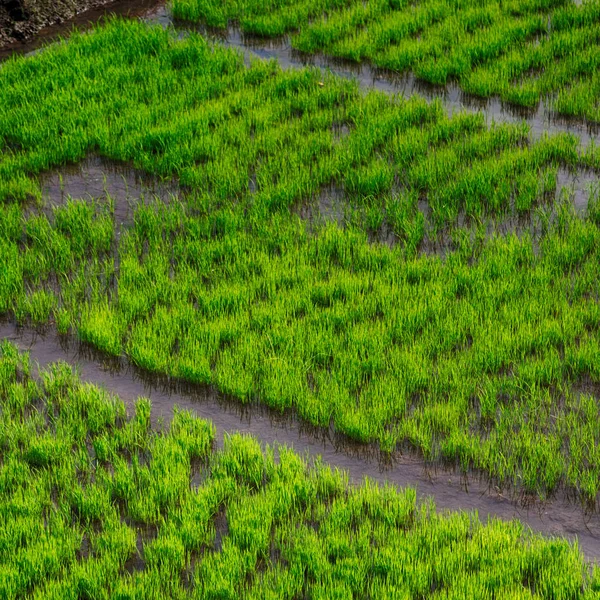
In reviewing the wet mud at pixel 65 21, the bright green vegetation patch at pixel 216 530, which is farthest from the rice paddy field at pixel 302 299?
the wet mud at pixel 65 21

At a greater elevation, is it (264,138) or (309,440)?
(264,138)

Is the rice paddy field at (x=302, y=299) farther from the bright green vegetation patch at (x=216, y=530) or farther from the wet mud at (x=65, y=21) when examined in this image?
the wet mud at (x=65, y=21)

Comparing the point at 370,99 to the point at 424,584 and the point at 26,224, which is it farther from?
the point at 424,584

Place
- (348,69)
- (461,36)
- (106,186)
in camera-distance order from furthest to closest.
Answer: (461,36)
(348,69)
(106,186)

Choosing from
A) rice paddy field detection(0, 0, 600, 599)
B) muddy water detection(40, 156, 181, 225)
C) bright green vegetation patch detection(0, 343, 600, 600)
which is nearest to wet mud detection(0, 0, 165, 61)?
rice paddy field detection(0, 0, 600, 599)

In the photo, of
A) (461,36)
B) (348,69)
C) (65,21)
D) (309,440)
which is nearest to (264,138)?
(348,69)

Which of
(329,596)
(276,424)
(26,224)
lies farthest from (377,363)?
(26,224)

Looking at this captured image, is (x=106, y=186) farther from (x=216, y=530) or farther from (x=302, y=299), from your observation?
(x=216, y=530)
